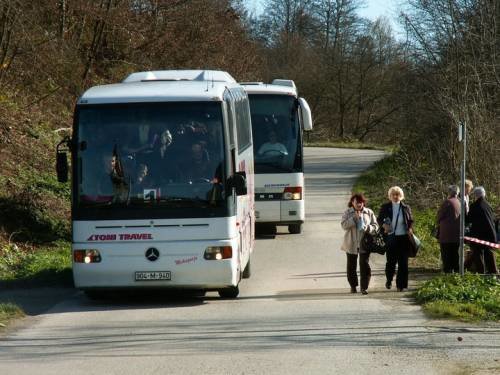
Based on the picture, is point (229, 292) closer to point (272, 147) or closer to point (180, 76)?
point (180, 76)

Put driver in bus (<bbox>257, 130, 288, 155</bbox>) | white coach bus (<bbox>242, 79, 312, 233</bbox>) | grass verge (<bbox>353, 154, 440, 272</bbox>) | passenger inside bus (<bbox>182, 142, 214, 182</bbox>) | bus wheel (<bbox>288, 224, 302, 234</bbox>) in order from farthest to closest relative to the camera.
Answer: bus wheel (<bbox>288, 224, 302, 234</bbox>)
driver in bus (<bbox>257, 130, 288, 155</bbox>)
white coach bus (<bbox>242, 79, 312, 233</bbox>)
grass verge (<bbox>353, 154, 440, 272</bbox>)
passenger inside bus (<bbox>182, 142, 214, 182</bbox>)

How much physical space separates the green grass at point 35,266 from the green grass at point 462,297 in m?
5.99

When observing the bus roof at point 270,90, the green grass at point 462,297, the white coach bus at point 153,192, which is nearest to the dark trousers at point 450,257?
the green grass at point 462,297

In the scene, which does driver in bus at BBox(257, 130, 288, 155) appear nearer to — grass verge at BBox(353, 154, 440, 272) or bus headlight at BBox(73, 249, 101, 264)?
grass verge at BBox(353, 154, 440, 272)

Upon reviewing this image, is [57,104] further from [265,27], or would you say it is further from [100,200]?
[265,27]

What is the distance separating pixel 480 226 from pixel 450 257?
2.45 feet

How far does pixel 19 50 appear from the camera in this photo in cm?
2588

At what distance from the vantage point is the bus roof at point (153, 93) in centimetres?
1395

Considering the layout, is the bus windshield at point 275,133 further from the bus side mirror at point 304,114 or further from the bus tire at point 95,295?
the bus tire at point 95,295

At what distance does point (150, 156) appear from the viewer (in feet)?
45.2

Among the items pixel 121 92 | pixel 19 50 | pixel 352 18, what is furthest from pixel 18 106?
pixel 352 18

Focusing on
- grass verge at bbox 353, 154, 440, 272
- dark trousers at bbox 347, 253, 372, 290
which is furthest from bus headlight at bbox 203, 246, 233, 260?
grass verge at bbox 353, 154, 440, 272

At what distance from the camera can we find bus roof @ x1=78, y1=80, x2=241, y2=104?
13945 mm

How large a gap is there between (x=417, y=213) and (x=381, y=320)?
13900mm
